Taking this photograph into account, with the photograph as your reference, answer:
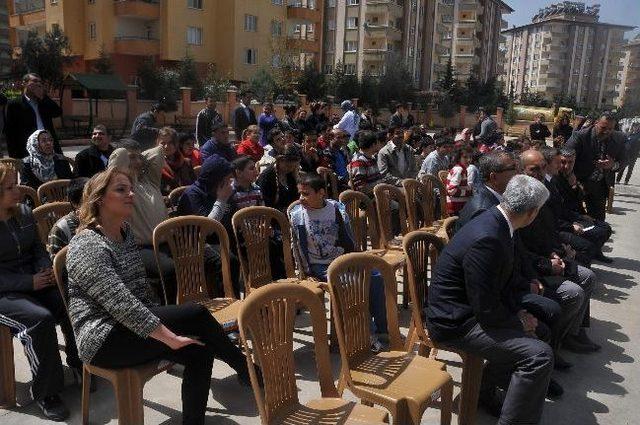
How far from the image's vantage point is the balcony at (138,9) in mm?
31578

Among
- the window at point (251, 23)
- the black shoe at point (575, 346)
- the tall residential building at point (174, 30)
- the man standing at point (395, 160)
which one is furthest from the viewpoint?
the window at point (251, 23)

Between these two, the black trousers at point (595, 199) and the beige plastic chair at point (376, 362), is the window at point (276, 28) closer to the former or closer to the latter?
the black trousers at point (595, 199)

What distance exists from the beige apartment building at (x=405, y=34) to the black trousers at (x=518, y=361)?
42339 mm

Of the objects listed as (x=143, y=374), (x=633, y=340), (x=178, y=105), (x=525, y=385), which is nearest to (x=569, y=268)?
(x=633, y=340)

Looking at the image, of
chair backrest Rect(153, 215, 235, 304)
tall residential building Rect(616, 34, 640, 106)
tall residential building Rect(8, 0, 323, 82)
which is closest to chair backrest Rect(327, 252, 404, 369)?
chair backrest Rect(153, 215, 235, 304)

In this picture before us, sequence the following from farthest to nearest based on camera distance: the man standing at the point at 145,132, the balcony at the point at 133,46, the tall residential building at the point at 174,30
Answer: the tall residential building at the point at 174,30 < the balcony at the point at 133,46 < the man standing at the point at 145,132

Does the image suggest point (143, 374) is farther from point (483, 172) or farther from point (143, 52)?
point (143, 52)

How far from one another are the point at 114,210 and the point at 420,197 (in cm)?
414

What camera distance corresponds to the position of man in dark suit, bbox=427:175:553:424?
2.92 meters

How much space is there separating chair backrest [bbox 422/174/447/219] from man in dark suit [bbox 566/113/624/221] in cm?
239

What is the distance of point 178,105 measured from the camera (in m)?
24.7

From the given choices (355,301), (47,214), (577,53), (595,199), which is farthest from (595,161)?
(577,53)

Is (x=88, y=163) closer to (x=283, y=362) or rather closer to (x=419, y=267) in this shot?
(x=419, y=267)

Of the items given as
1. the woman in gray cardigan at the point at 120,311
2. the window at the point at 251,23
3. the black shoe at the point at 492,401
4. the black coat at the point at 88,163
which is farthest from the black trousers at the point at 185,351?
the window at the point at 251,23
